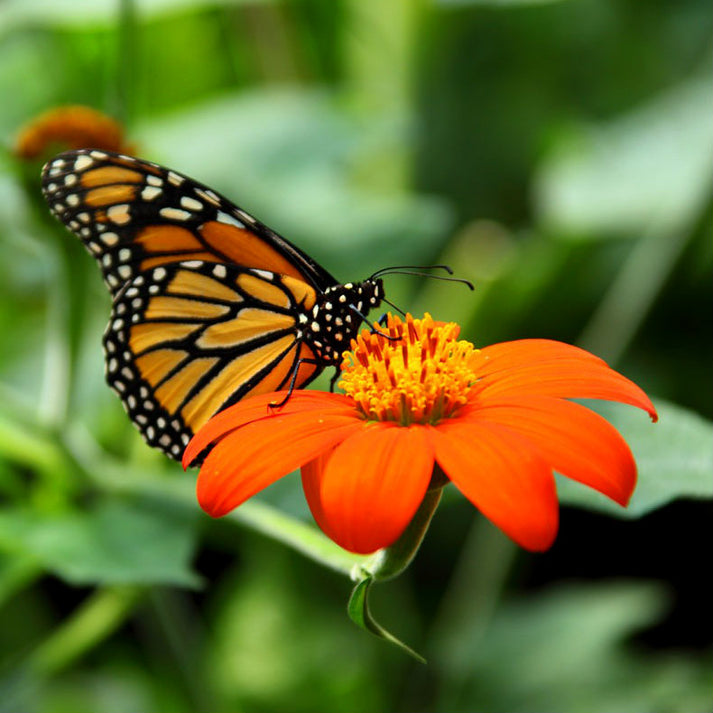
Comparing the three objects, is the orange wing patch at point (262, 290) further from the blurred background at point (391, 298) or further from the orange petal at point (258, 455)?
the orange petal at point (258, 455)

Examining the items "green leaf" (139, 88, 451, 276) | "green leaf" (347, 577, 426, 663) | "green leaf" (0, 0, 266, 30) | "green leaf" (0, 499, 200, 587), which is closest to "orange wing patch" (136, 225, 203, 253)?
"green leaf" (0, 499, 200, 587)

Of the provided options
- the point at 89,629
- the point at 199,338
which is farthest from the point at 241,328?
the point at 89,629

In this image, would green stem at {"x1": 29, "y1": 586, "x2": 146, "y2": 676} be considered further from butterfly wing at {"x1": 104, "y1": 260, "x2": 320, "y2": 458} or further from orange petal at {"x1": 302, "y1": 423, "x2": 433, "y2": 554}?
orange petal at {"x1": 302, "y1": 423, "x2": 433, "y2": 554}

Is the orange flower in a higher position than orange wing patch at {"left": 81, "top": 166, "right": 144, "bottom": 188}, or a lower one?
higher

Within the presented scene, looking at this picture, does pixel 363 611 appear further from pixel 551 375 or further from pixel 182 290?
pixel 182 290

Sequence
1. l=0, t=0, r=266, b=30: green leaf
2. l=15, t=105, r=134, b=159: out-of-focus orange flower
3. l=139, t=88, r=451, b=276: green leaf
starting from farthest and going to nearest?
l=0, t=0, r=266, b=30: green leaf < l=139, t=88, r=451, b=276: green leaf < l=15, t=105, r=134, b=159: out-of-focus orange flower

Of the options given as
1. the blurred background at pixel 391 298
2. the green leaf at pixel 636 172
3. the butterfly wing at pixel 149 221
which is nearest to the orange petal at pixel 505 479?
the blurred background at pixel 391 298

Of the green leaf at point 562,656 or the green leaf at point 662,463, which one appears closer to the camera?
the green leaf at point 662,463
